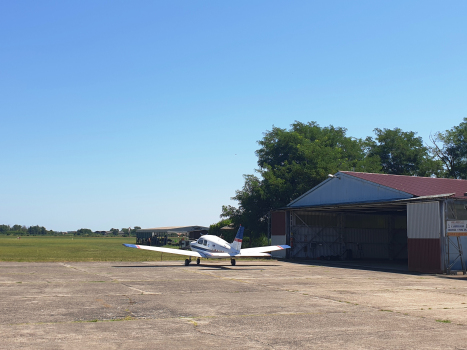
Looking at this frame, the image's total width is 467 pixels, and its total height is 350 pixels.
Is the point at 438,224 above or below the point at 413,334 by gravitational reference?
above

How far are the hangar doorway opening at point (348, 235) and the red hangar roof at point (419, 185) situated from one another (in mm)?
7102

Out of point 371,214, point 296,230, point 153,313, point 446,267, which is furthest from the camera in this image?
point 371,214

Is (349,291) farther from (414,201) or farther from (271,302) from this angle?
(414,201)

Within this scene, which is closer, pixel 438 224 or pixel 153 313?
pixel 153 313

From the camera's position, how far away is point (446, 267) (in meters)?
29.9

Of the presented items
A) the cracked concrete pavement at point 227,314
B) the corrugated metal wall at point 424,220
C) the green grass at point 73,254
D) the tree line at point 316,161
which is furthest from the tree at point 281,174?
the cracked concrete pavement at point 227,314

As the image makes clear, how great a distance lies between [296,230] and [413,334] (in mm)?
34309

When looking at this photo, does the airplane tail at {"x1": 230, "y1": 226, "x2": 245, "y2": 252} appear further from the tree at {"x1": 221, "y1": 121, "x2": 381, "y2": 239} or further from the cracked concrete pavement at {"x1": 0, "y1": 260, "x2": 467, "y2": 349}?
the tree at {"x1": 221, "y1": 121, "x2": 381, "y2": 239}

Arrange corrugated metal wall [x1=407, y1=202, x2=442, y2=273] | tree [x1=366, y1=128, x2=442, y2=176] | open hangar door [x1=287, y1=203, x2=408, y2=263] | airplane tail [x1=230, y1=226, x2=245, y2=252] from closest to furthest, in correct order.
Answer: corrugated metal wall [x1=407, y1=202, x2=442, y2=273] → airplane tail [x1=230, y1=226, x2=245, y2=252] → open hangar door [x1=287, y1=203, x2=408, y2=263] → tree [x1=366, y1=128, x2=442, y2=176]

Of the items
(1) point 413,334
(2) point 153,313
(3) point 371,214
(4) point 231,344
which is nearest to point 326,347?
(4) point 231,344

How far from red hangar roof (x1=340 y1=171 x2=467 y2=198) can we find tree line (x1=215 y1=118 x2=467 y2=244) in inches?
528

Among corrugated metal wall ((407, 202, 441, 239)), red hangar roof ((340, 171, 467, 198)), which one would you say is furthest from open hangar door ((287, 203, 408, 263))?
corrugated metal wall ((407, 202, 441, 239))

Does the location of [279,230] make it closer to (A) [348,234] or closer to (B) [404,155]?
(A) [348,234]

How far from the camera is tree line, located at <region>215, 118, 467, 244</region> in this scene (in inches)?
2174
